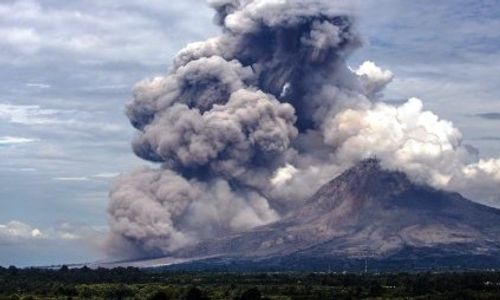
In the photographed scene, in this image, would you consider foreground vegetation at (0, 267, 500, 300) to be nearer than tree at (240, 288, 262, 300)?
No

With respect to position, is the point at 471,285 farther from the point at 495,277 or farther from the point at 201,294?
the point at 201,294

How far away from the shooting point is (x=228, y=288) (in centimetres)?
10431

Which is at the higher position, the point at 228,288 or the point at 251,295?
the point at 228,288

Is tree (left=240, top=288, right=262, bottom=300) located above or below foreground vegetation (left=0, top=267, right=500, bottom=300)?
below

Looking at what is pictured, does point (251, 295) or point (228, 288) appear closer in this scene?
point (251, 295)

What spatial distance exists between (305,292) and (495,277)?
40825 mm

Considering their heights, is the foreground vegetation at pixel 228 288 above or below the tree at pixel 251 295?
above

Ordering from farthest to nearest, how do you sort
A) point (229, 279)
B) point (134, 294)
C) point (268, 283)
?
point (229, 279) < point (268, 283) < point (134, 294)

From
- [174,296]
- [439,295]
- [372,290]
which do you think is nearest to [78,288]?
[174,296]

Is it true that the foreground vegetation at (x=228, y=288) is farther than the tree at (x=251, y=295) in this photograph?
Yes

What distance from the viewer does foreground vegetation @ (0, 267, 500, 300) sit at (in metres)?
91.8

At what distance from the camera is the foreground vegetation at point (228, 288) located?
91750 millimetres

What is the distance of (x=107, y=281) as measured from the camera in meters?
120

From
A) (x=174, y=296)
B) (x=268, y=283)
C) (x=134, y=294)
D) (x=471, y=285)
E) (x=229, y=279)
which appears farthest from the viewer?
(x=229, y=279)
